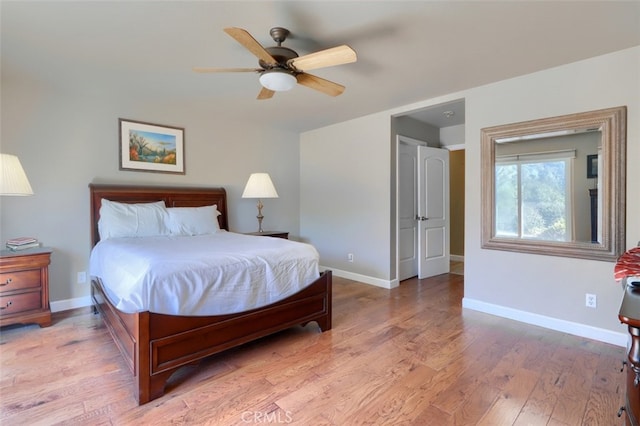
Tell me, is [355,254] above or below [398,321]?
above

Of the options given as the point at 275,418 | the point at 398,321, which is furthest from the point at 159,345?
the point at 398,321

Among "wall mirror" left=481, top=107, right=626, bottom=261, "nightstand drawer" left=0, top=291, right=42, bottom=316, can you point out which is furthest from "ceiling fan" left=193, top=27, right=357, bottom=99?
"nightstand drawer" left=0, top=291, right=42, bottom=316

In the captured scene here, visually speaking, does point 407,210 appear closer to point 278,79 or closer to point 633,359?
point 278,79

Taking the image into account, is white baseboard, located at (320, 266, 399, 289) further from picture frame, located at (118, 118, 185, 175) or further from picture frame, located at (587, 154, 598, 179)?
picture frame, located at (118, 118, 185, 175)

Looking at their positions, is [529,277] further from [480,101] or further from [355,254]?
[355,254]

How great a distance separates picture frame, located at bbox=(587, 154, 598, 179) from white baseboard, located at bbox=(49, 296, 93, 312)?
16.4 feet

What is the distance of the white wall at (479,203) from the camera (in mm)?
2508

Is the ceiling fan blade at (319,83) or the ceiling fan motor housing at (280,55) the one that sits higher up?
the ceiling fan motor housing at (280,55)

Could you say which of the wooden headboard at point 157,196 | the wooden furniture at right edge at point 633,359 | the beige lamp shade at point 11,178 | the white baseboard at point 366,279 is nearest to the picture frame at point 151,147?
the wooden headboard at point 157,196

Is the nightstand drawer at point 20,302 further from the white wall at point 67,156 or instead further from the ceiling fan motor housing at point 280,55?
the ceiling fan motor housing at point 280,55

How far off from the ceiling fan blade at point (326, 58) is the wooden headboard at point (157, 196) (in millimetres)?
2454

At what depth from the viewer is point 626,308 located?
107 centimetres

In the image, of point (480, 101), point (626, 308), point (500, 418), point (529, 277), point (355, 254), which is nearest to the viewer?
point (626, 308)

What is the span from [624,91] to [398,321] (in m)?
2.64
